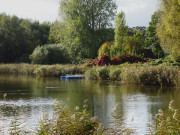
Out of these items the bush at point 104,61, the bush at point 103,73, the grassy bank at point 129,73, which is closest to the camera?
the grassy bank at point 129,73

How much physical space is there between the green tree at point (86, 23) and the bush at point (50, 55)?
44.4 inches

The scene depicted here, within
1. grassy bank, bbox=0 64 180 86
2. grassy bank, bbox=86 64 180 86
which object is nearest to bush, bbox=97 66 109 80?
grassy bank, bbox=0 64 180 86

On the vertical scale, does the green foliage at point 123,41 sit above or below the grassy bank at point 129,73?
above

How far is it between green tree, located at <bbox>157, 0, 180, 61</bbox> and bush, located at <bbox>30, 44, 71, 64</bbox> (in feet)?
58.9

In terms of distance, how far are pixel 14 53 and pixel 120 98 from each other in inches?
1399

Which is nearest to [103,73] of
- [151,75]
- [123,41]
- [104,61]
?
[104,61]

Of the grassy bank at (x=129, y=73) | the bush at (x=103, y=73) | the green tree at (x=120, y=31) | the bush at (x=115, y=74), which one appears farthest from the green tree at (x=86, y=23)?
the bush at (x=115, y=74)

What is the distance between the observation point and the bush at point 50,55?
1543 inches

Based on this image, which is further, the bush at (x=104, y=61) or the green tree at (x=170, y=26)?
the bush at (x=104, y=61)

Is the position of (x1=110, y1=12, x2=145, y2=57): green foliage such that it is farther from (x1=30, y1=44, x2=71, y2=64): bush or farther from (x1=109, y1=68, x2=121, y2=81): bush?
(x1=109, y1=68, x2=121, y2=81): bush

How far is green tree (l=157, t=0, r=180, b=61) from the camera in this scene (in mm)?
22969

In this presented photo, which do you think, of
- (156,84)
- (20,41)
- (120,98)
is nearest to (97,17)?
(20,41)

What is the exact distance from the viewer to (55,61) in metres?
40.2

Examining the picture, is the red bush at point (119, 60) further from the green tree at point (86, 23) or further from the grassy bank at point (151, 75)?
the green tree at point (86, 23)
